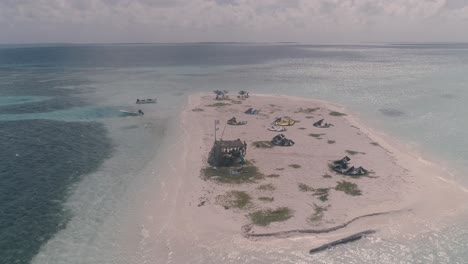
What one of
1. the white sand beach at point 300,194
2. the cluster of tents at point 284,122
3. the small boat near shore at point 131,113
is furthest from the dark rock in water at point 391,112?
the small boat near shore at point 131,113

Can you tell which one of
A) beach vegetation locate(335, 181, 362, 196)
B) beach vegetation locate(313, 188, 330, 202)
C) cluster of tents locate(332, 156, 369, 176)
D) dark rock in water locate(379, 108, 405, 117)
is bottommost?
beach vegetation locate(313, 188, 330, 202)

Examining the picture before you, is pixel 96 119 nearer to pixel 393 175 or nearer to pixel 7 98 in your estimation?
pixel 7 98

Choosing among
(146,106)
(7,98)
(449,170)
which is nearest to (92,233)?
(449,170)

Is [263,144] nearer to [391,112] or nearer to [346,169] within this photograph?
[346,169]

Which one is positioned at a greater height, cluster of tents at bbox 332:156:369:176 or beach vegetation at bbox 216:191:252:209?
cluster of tents at bbox 332:156:369:176

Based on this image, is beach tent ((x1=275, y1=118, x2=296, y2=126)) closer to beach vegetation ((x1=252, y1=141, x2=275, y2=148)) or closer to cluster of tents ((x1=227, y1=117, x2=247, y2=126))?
cluster of tents ((x1=227, y1=117, x2=247, y2=126))

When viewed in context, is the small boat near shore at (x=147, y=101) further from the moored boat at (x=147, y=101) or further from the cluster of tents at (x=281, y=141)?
the cluster of tents at (x=281, y=141)

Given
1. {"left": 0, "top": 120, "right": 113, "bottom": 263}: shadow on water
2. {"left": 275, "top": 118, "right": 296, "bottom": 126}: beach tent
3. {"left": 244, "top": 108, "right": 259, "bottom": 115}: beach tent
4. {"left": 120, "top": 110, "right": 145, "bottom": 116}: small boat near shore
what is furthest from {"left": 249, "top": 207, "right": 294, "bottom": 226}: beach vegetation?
{"left": 120, "top": 110, "right": 145, "bottom": 116}: small boat near shore
